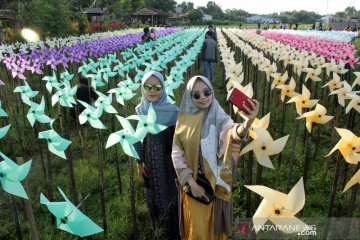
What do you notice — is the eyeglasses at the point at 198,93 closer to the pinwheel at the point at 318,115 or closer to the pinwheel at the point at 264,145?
the pinwheel at the point at 264,145

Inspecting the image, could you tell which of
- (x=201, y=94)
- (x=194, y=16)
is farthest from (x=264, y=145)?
(x=194, y=16)

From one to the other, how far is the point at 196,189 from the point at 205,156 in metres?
0.27

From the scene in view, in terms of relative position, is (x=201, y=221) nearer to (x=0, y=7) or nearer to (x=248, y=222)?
(x=248, y=222)

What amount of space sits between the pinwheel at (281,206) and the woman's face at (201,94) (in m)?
0.92

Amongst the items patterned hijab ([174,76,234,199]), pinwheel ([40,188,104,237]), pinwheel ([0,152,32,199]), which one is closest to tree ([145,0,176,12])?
patterned hijab ([174,76,234,199])

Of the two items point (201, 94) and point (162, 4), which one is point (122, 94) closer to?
point (201, 94)

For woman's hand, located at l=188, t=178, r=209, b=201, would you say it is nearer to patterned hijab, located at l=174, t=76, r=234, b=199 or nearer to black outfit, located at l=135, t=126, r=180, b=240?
patterned hijab, located at l=174, t=76, r=234, b=199

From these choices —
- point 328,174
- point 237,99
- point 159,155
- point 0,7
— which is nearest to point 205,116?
point 237,99

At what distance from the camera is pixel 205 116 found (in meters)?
2.48

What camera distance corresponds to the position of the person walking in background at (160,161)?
300 centimetres

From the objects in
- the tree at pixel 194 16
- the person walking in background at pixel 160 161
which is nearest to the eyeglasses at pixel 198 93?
the person walking in background at pixel 160 161

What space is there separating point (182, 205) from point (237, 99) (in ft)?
3.94

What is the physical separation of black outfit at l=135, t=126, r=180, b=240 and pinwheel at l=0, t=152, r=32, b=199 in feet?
3.95

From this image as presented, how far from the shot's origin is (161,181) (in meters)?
3.10
